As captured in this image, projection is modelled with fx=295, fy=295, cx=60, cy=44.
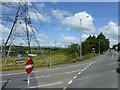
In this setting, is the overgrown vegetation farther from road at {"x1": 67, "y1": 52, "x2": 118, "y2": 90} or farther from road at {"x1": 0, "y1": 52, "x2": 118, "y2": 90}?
road at {"x1": 67, "y1": 52, "x2": 118, "y2": 90}

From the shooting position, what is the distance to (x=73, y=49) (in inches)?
3607

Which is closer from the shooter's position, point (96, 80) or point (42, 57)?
point (96, 80)

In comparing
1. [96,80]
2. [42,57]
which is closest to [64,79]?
[96,80]

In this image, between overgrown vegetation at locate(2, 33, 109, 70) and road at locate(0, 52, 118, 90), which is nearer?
road at locate(0, 52, 118, 90)

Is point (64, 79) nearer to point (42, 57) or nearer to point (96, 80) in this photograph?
point (96, 80)

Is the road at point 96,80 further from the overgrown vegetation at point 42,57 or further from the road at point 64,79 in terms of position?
the overgrown vegetation at point 42,57

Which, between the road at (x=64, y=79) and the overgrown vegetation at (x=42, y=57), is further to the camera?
the overgrown vegetation at (x=42, y=57)

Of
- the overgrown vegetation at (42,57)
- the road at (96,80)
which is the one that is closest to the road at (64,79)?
the road at (96,80)

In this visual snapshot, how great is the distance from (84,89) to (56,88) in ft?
5.34

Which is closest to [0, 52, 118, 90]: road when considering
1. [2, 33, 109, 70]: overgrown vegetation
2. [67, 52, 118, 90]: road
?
[67, 52, 118, 90]: road

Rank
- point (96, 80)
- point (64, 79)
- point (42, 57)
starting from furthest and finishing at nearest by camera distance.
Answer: point (42, 57) → point (64, 79) → point (96, 80)

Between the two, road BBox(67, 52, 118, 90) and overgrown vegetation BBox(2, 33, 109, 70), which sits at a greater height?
overgrown vegetation BBox(2, 33, 109, 70)

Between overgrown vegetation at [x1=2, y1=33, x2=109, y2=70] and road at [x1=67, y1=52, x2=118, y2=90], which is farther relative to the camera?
overgrown vegetation at [x1=2, y1=33, x2=109, y2=70]

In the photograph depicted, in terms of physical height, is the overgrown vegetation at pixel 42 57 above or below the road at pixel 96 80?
above
